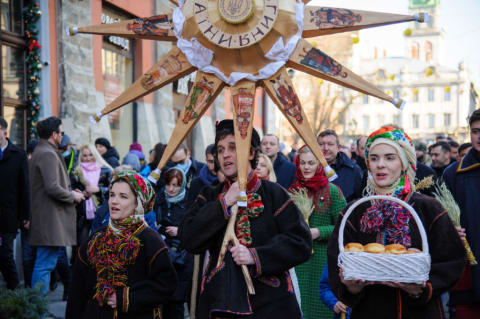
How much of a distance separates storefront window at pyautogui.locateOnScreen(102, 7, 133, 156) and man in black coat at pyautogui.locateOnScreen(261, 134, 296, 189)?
581 centimetres

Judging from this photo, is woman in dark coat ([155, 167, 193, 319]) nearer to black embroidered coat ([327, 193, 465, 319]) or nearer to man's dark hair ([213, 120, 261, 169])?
man's dark hair ([213, 120, 261, 169])

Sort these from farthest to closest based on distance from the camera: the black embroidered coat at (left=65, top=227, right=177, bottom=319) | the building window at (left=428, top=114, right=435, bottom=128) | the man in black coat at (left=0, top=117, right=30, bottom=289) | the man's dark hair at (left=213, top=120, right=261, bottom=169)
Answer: the building window at (left=428, top=114, right=435, bottom=128)
the man in black coat at (left=0, top=117, right=30, bottom=289)
the black embroidered coat at (left=65, top=227, right=177, bottom=319)
the man's dark hair at (left=213, top=120, right=261, bottom=169)

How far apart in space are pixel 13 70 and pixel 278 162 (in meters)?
4.82

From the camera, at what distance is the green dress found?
187 inches

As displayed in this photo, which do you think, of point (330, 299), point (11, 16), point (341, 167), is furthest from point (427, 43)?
point (330, 299)

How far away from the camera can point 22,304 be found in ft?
13.7

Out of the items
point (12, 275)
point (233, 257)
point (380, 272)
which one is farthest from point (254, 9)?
point (12, 275)

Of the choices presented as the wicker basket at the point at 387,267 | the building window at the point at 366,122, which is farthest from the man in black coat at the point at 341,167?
the building window at the point at 366,122

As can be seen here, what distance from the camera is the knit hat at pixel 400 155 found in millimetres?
3176

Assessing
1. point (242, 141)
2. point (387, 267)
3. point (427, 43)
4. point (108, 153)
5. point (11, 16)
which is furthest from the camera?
point (427, 43)

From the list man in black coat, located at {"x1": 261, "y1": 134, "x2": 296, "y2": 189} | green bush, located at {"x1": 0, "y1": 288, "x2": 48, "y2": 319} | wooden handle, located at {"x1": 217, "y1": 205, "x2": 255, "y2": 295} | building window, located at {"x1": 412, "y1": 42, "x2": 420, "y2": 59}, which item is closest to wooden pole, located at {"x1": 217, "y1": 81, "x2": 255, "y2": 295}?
wooden handle, located at {"x1": 217, "y1": 205, "x2": 255, "y2": 295}

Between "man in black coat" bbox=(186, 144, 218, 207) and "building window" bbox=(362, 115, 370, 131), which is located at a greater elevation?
"building window" bbox=(362, 115, 370, 131)

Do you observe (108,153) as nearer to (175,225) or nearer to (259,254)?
(175,225)

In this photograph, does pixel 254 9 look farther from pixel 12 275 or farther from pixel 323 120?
pixel 323 120
